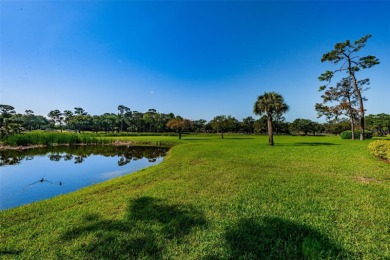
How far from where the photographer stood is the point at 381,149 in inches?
502

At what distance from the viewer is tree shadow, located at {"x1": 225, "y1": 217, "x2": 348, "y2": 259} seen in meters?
3.40

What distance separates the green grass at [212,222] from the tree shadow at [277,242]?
0.8 inches

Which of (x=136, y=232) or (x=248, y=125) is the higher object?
(x=248, y=125)

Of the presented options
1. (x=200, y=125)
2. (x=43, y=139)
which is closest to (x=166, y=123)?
(x=200, y=125)

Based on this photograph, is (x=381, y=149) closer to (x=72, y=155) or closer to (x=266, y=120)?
(x=72, y=155)

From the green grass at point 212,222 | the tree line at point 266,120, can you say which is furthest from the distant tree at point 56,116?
the green grass at point 212,222

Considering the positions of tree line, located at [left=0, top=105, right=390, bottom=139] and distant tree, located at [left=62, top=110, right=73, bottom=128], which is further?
distant tree, located at [left=62, top=110, right=73, bottom=128]

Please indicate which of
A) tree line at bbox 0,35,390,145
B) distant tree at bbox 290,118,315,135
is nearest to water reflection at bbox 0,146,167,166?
tree line at bbox 0,35,390,145

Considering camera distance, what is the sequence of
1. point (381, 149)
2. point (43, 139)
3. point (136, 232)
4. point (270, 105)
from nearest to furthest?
point (136, 232), point (381, 149), point (270, 105), point (43, 139)

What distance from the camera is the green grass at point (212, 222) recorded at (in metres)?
3.58

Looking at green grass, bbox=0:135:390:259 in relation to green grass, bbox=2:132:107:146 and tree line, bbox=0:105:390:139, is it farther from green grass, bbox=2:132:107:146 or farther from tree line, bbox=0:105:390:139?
tree line, bbox=0:105:390:139

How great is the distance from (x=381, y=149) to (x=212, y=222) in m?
15.1

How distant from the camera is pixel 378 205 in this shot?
539 centimetres

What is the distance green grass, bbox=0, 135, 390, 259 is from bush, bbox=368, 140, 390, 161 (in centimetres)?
614
